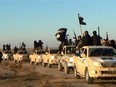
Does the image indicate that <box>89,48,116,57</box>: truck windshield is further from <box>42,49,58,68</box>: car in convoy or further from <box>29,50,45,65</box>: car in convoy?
<box>29,50,45,65</box>: car in convoy

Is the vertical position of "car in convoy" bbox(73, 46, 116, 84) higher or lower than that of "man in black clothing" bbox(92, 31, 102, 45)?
lower

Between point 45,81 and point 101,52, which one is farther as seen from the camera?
point 101,52

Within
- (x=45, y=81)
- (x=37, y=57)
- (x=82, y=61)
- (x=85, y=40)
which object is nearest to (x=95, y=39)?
(x=85, y=40)

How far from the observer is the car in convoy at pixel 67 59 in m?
26.9

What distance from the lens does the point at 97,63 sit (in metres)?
18.8

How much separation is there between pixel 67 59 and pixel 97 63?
8.82m

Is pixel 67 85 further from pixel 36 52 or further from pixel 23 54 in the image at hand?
pixel 23 54

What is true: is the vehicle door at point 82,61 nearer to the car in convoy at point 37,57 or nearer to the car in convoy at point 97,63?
the car in convoy at point 97,63

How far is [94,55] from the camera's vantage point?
2012cm

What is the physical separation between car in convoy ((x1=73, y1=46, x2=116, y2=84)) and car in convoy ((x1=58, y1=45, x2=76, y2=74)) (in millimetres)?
5284

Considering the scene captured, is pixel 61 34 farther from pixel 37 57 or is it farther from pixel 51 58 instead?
pixel 37 57

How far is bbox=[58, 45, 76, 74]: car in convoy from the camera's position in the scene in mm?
26922

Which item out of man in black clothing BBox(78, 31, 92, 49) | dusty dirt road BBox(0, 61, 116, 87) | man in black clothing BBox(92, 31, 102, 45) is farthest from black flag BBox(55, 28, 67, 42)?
man in black clothing BBox(92, 31, 102, 45)

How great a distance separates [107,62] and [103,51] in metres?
1.67
